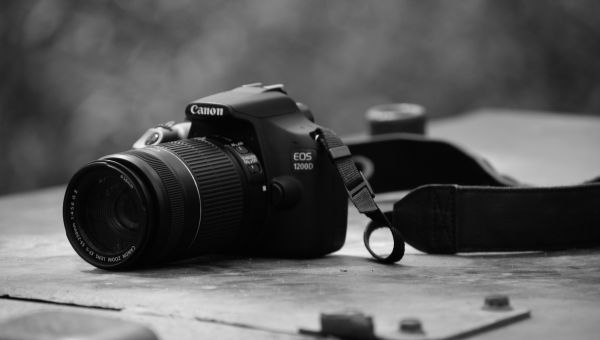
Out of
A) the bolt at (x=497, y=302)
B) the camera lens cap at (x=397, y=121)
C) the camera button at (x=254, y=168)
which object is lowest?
the bolt at (x=497, y=302)

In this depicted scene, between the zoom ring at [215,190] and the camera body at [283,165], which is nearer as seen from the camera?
the zoom ring at [215,190]

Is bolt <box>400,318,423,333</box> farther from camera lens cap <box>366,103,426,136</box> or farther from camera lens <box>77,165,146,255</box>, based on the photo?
camera lens cap <box>366,103,426,136</box>

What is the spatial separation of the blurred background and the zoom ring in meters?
2.01

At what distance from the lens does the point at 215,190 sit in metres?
2.32

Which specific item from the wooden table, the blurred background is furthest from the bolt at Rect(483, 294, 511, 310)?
the blurred background

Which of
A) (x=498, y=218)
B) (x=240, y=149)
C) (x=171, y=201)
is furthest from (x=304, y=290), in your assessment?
(x=498, y=218)

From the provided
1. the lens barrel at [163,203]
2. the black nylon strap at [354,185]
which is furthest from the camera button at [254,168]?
the black nylon strap at [354,185]

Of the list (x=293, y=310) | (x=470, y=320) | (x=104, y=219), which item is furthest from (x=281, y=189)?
(x=470, y=320)

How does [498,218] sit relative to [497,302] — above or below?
above

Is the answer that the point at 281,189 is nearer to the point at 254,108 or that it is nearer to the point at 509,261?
the point at 254,108

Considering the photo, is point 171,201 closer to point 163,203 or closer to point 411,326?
point 163,203

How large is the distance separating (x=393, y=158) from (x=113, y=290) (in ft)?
5.96

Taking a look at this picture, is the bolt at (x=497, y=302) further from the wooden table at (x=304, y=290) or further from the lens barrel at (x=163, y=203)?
the lens barrel at (x=163, y=203)

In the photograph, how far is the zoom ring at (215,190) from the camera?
2305 mm
